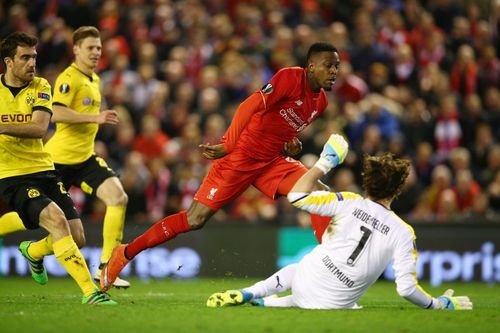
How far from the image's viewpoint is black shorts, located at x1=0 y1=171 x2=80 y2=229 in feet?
30.6

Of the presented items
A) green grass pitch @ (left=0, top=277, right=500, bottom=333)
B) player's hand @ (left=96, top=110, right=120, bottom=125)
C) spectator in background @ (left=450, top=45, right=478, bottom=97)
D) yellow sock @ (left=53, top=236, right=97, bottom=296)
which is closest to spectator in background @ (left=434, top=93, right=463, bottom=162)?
spectator in background @ (left=450, top=45, right=478, bottom=97)

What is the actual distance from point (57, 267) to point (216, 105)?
13.7 feet

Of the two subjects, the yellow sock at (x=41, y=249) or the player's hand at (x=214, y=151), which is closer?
the player's hand at (x=214, y=151)

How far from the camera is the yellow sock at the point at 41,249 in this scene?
33.3ft

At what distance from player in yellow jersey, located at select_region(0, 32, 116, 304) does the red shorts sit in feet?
4.86

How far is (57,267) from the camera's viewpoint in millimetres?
15125

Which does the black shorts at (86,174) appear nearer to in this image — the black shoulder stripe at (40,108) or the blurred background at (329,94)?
the black shoulder stripe at (40,108)

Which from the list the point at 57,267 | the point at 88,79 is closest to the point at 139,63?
the point at 57,267

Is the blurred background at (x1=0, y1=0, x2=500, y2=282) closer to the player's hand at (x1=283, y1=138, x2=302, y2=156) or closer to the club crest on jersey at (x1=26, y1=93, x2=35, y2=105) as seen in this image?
the player's hand at (x1=283, y1=138, x2=302, y2=156)

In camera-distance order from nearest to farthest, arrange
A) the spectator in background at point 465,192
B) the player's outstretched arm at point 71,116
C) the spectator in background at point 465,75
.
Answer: the player's outstretched arm at point 71,116 < the spectator in background at point 465,192 < the spectator in background at point 465,75

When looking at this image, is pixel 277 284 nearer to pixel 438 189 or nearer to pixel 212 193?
pixel 212 193

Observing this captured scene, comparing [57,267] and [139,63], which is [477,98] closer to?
[139,63]

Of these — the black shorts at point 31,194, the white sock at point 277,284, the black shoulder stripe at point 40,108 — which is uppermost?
the black shoulder stripe at point 40,108

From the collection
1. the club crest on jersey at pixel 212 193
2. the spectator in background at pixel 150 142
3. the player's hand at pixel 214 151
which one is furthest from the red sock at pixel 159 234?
the spectator in background at pixel 150 142
